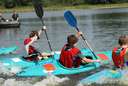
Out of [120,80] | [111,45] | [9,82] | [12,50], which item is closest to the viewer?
[120,80]

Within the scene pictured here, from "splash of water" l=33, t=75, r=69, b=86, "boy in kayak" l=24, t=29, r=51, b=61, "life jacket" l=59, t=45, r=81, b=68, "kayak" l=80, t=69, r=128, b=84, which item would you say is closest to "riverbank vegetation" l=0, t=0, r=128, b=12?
"boy in kayak" l=24, t=29, r=51, b=61

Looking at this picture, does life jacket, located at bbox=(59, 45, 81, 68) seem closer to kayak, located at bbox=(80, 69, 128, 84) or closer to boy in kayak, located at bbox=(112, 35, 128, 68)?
kayak, located at bbox=(80, 69, 128, 84)

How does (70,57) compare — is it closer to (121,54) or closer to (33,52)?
(121,54)

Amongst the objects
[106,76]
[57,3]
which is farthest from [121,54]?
[57,3]

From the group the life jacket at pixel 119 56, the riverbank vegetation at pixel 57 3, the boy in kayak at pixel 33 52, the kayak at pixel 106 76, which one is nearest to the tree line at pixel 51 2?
the riverbank vegetation at pixel 57 3

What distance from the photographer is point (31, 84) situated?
12.7 meters

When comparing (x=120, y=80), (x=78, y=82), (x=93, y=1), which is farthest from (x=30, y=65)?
(x=93, y=1)

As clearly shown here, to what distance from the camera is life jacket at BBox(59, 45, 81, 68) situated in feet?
42.7

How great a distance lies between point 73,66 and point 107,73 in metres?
1.39

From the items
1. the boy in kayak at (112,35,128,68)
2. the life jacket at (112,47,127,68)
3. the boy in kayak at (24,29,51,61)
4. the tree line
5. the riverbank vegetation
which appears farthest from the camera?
the tree line

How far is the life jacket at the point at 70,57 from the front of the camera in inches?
512

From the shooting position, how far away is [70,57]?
13070 millimetres

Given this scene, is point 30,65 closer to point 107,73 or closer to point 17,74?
point 17,74

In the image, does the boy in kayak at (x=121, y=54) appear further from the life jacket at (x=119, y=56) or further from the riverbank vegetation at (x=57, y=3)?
the riverbank vegetation at (x=57, y=3)
